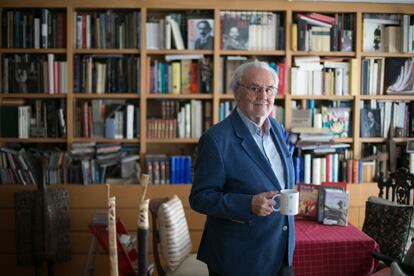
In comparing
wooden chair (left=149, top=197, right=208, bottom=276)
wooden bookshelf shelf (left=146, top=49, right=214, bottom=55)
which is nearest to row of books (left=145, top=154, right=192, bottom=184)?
wooden chair (left=149, top=197, right=208, bottom=276)

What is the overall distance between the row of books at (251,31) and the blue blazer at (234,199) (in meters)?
2.19

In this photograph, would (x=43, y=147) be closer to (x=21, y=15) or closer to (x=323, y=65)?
(x=21, y=15)

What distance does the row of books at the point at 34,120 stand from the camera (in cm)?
368

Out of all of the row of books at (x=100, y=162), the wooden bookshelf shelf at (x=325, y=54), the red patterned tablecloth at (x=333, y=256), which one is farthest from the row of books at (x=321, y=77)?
the red patterned tablecloth at (x=333, y=256)

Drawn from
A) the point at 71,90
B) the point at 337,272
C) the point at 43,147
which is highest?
the point at 71,90

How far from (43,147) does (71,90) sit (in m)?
0.63

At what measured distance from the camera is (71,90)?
365cm

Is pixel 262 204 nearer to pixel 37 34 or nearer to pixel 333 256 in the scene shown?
pixel 333 256

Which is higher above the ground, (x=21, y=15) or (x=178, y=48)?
(x=21, y=15)

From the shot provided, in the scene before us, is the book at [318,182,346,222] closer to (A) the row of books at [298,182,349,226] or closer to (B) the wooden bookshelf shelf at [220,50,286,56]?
(A) the row of books at [298,182,349,226]

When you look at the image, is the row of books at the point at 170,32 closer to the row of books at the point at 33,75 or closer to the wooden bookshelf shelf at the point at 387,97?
the row of books at the point at 33,75

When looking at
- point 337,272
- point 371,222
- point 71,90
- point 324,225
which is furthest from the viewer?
point 71,90

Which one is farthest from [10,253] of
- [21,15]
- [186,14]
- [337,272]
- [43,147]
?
[337,272]

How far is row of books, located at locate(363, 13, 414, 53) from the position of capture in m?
3.79
